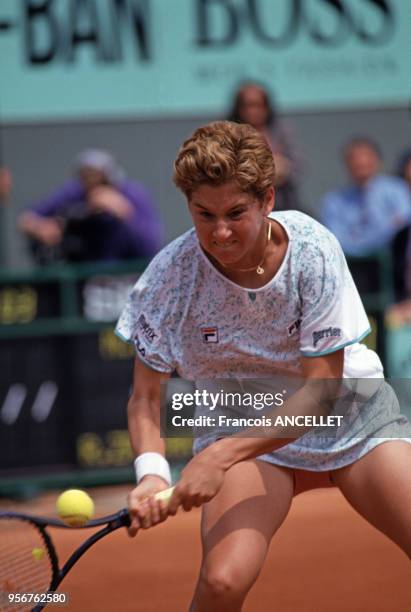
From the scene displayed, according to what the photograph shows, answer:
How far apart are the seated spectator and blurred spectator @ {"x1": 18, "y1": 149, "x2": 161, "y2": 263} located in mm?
1251

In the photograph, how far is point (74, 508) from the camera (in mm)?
3547

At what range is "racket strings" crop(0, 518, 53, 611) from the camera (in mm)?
3818

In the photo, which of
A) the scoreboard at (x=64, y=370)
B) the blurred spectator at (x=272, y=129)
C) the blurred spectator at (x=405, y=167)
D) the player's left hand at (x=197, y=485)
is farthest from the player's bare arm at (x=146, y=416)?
the blurred spectator at (x=405, y=167)

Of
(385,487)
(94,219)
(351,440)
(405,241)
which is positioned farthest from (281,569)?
(405,241)

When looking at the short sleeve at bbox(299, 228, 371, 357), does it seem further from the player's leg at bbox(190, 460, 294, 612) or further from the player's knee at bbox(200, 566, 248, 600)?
the player's knee at bbox(200, 566, 248, 600)

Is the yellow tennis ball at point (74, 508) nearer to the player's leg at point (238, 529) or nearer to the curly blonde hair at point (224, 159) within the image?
the player's leg at point (238, 529)

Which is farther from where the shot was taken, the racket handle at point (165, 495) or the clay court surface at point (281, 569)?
the clay court surface at point (281, 569)

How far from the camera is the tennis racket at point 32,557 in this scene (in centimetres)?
353

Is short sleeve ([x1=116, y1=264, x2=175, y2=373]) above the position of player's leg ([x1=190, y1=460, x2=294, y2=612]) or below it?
above

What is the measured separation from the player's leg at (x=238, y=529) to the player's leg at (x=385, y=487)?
0.66 ft

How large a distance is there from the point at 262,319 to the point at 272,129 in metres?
4.78

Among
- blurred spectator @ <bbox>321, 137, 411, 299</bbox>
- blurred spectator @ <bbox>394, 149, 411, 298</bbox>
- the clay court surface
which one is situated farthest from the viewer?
blurred spectator @ <bbox>321, 137, 411, 299</bbox>

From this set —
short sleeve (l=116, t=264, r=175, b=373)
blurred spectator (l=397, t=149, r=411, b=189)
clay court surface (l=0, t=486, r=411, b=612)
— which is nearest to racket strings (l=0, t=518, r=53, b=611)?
short sleeve (l=116, t=264, r=175, b=373)

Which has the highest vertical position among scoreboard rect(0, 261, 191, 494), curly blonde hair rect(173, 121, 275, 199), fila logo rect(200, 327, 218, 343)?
curly blonde hair rect(173, 121, 275, 199)
